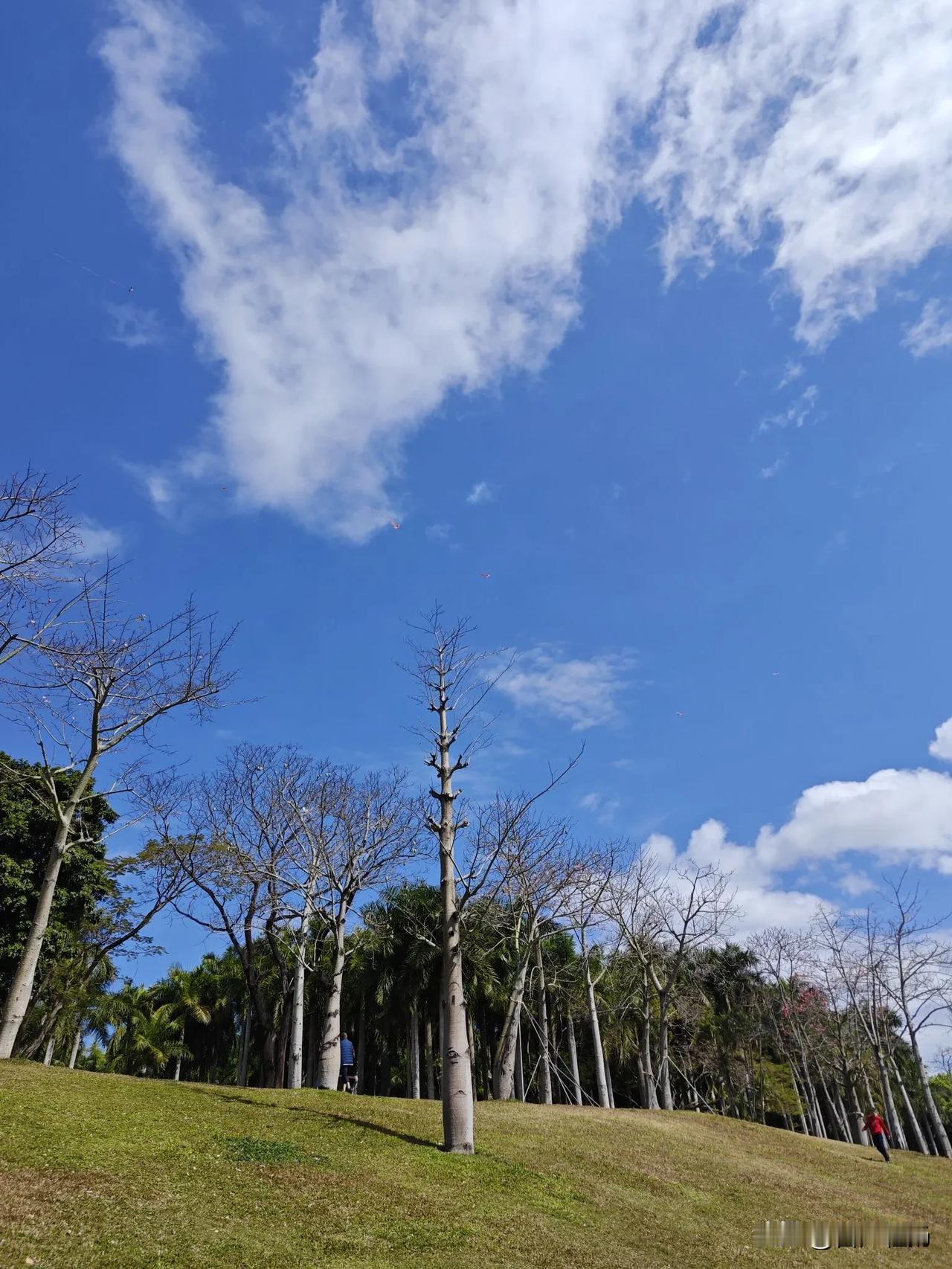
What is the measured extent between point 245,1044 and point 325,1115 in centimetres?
3464

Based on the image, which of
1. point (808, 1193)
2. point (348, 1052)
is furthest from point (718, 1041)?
point (808, 1193)

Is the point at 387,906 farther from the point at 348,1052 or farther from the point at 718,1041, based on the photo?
the point at 718,1041

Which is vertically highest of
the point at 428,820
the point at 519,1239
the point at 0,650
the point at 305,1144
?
the point at 0,650

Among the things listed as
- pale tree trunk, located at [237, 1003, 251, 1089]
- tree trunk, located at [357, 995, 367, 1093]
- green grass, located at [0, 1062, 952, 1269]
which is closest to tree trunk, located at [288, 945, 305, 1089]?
green grass, located at [0, 1062, 952, 1269]

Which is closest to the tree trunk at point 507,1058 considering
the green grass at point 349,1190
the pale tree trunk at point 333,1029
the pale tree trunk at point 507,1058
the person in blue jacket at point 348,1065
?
the pale tree trunk at point 507,1058

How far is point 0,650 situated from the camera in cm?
1419

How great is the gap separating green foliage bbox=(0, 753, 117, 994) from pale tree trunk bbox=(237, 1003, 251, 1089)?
691 inches

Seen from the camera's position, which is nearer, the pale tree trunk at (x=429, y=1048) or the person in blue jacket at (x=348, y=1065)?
the person in blue jacket at (x=348, y=1065)

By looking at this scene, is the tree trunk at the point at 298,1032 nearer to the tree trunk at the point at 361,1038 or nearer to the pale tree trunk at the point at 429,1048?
the tree trunk at the point at 361,1038

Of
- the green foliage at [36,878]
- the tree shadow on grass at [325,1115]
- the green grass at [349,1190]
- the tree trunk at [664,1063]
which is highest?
the green foliage at [36,878]

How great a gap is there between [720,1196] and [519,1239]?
7.10m

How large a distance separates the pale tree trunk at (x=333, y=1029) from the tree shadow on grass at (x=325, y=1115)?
4.53 metres

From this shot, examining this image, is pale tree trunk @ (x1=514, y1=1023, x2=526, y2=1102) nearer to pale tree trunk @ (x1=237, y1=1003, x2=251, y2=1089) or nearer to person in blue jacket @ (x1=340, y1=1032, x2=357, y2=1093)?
person in blue jacket @ (x1=340, y1=1032, x2=357, y2=1093)

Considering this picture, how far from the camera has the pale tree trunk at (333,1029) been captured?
20.3 meters
